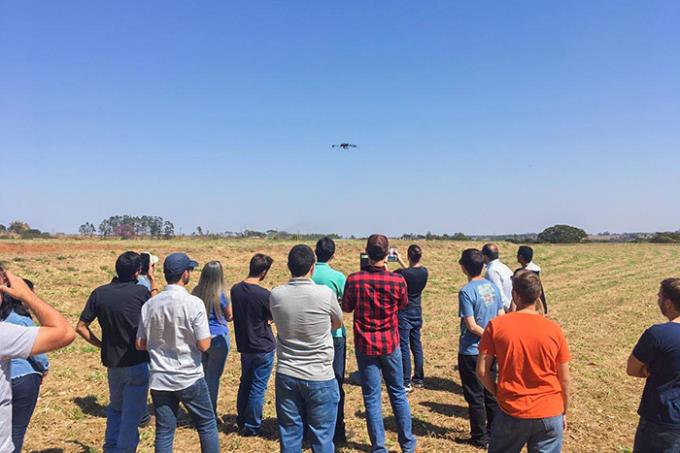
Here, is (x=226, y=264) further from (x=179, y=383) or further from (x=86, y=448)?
(x=179, y=383)

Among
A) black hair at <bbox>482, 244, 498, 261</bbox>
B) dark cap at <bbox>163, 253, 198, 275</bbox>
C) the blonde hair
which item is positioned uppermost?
black hair at <bbox>482, 244, 498, 261</bbox>

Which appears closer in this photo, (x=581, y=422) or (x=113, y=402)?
(x=113, y=402)

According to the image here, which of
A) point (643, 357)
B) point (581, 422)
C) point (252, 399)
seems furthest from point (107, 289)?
point (581, 422)

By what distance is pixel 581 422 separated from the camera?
616 cm

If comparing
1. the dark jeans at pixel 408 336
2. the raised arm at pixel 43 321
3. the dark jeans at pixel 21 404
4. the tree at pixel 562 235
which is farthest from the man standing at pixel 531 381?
the tree at pixel 562 235

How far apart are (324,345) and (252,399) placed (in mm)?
2122

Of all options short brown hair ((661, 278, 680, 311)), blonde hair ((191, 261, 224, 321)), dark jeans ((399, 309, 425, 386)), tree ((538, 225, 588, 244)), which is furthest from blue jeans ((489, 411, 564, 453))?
tree ((538, 225, 588, 244))

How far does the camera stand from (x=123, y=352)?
14.2 feet

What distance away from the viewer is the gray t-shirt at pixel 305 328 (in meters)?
3.89

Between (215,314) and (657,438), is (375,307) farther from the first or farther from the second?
(657,438)

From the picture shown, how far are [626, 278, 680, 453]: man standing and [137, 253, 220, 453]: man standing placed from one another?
3.87 meters

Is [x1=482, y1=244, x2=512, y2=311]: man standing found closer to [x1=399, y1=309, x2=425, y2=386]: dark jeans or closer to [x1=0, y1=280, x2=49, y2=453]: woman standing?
[x1=399, y1=309, x2=425, y2=386]: dark jeans

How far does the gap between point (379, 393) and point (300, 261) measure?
1879mm

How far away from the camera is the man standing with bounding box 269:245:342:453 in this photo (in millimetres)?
3877
